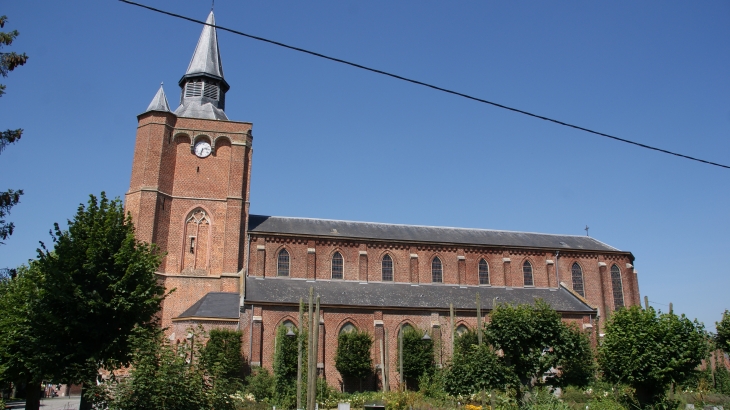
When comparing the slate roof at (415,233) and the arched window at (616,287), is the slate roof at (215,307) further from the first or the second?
the arched window at (616,287)

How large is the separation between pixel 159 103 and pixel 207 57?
17.2ft

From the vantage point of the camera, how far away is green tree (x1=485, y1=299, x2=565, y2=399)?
90.0 ft

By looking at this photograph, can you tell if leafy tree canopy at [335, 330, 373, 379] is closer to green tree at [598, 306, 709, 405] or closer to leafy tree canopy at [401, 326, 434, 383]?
leafy tree canopy at [401, 326, 434, 383]

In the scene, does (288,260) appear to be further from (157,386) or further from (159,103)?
(157,386)

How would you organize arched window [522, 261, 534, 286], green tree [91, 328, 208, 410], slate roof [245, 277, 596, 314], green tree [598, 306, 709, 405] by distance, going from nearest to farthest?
green tree [91, 328, 208, 410], green tree [598, 306, 709, 405], slate roof [245, 277, 596, 314], arched window [522, 261, 534, 286]

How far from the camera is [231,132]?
37.2 meters

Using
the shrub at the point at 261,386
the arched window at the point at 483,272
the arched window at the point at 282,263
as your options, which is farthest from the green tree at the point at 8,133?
the arched window at the point at 483,272

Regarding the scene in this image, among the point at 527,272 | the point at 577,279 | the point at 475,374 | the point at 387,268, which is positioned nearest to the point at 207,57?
the point at 387,268

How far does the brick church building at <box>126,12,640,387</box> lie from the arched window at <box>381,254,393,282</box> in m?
0.07

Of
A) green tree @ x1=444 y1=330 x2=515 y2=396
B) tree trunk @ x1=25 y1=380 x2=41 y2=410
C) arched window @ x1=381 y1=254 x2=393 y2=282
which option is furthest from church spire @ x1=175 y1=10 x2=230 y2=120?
green tree @ x1=444 y1=330 x2=515 y2=396

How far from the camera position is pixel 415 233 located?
4138 cm

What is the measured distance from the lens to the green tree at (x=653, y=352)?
2259 centimetres

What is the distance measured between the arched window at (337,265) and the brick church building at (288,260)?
0.07 metres

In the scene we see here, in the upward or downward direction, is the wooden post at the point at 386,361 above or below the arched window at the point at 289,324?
below
